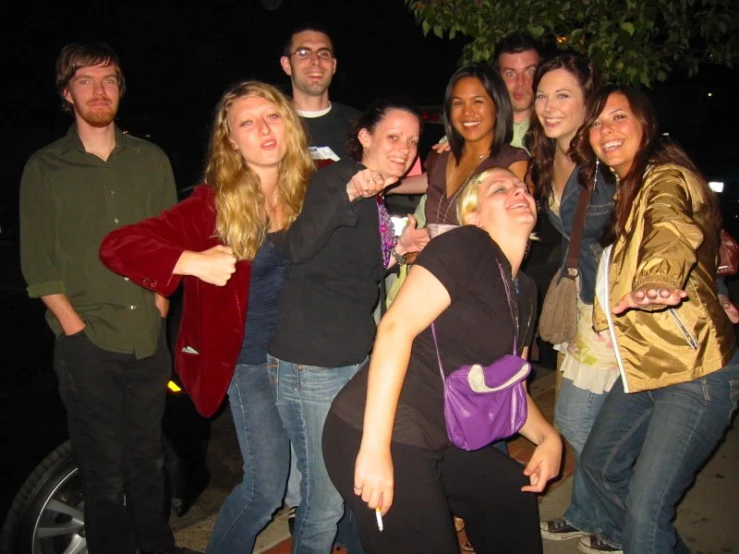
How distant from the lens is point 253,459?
8.41 feet

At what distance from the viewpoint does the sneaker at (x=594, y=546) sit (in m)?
3.12

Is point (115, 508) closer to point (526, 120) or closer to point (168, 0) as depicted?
point (526, 120)

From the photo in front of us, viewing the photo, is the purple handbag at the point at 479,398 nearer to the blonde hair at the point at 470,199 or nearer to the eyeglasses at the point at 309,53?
the blonde hair at the point at 470,199

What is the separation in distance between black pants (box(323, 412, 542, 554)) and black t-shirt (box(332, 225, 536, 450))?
67 millimetres

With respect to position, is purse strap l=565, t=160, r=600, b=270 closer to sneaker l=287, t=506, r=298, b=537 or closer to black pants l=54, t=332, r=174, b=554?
sneaker l=287, t=506, r=298, b=537

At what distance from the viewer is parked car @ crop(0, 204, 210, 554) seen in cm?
267

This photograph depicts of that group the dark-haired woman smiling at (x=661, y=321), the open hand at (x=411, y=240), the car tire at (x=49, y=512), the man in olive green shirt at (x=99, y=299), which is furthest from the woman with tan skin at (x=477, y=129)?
the car tire at (x=49, y=512)

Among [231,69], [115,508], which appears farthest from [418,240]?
[231,69]

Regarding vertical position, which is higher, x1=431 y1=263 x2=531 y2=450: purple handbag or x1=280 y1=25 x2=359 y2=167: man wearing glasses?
x1=280 y1=25 x2=359 y2=167: man wearing glasses

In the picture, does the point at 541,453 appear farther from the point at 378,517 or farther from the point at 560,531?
the point at 560,531

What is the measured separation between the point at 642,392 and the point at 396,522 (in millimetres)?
1264

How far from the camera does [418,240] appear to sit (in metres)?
2.90

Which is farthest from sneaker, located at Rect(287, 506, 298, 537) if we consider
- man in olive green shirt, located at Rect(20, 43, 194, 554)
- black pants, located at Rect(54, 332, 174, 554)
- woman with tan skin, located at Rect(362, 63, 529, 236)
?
woman with tan skin, located at Rect(362, 63, 529, 236)

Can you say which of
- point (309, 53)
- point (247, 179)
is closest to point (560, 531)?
point (247, 179)
